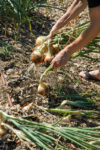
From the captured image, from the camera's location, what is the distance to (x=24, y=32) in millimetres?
2979

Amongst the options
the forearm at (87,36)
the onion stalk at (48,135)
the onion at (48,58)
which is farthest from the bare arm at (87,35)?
the onion stalk at (48,135)

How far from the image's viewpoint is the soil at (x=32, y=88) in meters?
1.91

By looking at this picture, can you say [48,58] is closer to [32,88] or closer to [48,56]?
[48,56]

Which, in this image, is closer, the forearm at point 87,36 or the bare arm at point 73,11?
the forearm at point 87,36

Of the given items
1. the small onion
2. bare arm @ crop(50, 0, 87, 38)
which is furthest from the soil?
bare arm @ crop(50, 0, 87, 38)

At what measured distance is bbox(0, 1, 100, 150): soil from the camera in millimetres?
1908

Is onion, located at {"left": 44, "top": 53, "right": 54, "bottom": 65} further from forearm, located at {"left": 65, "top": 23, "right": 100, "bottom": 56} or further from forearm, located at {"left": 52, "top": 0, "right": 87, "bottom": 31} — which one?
forearm, located at {"left": 65, "top": 23, "right": 100, "bottom": 56}

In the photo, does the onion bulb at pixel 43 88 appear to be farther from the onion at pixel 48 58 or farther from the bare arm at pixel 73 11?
the bare arm at pixel 73 11

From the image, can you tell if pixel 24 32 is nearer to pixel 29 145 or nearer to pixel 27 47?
pixel 27 47

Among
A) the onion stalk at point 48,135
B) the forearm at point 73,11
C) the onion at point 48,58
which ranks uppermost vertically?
the forearm at point 73,11

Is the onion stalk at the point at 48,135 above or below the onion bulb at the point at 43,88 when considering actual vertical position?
below

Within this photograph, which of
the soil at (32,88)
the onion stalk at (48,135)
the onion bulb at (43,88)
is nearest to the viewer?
the onion stalk at (48,135)

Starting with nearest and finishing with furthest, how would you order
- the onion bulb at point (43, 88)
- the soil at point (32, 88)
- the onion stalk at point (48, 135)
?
1. the onion stalk at point (48, 135)
2. the soil at point (32, 88)
3. the onion bulb at point (43, 88)

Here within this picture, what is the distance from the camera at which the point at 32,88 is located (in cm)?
219
